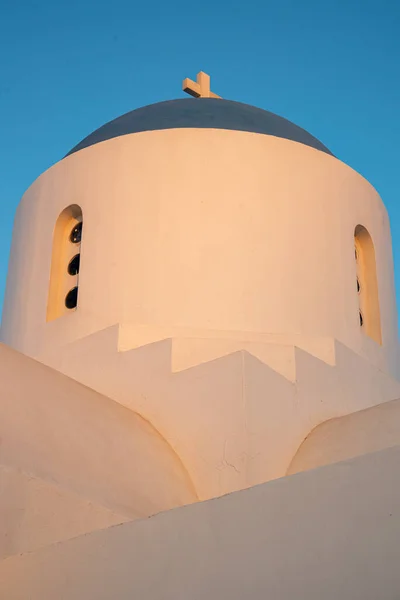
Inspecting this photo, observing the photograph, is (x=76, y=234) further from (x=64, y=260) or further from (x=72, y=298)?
(x=72, y=298)

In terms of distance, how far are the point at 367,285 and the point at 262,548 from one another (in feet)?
18.1

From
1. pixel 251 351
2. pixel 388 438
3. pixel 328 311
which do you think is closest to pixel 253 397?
pixel 251 351

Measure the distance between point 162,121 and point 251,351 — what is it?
3.00 meters

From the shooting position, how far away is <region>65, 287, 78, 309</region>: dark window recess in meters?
8.55

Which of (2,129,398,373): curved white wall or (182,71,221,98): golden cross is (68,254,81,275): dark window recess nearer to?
(2,129,398,373): curved white wall

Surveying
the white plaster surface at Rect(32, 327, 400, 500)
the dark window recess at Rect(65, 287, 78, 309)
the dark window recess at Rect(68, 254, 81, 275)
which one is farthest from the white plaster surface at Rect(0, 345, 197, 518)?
the dark window recess at Rect(68, 254, 81, 275)

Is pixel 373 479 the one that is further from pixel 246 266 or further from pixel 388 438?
pixel 246 266

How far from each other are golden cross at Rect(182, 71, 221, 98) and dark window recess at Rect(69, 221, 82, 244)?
2729mm

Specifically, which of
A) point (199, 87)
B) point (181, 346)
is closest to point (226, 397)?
point (181, 346)

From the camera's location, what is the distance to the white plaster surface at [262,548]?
12.3 ft

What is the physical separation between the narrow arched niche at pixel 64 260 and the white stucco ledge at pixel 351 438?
9.37ft

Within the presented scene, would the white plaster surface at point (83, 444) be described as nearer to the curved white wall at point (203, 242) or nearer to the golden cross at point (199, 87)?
the curved white wall at point (203, 242)

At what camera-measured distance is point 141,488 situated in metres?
6.48

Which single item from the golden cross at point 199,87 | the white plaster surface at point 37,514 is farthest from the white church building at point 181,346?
the golden cross at point 199,87
